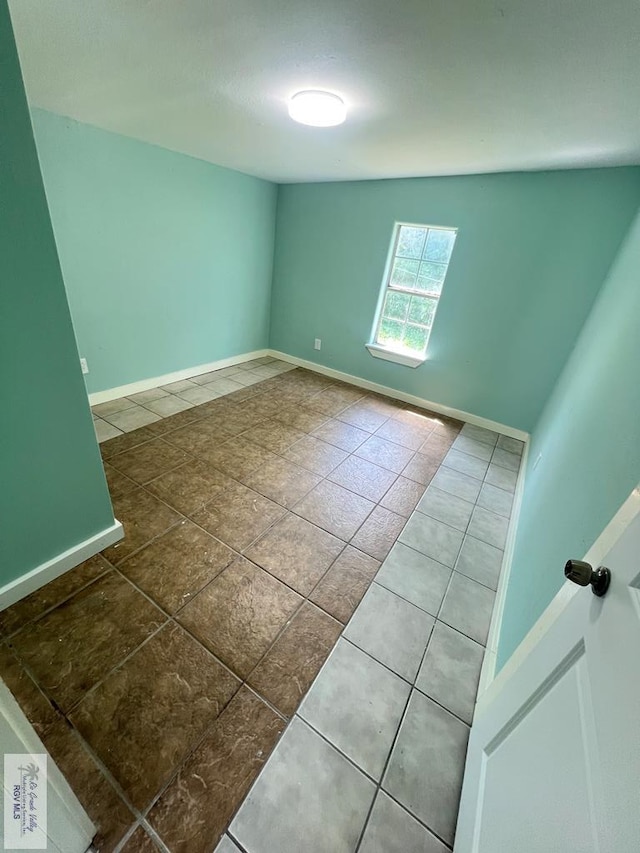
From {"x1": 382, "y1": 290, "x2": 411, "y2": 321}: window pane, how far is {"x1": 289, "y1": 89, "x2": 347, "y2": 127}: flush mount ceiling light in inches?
79.0

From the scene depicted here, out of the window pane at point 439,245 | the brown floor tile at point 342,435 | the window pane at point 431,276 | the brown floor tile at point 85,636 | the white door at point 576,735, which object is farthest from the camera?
the window pane at point 431,276

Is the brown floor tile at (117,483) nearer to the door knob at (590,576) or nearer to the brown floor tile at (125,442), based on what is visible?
the brown floor tile at (125,442)

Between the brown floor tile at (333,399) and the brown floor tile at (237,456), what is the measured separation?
963mm

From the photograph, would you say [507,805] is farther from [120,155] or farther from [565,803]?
[120,155]

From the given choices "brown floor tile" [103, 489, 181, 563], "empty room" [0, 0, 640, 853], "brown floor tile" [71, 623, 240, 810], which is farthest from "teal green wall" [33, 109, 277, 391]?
"brown floor tile" [71, 623, 240, 810]

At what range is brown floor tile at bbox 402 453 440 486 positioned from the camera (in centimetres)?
251

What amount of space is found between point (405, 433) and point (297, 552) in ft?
5.86

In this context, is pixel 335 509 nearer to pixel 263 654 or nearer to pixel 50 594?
pixel 263 654

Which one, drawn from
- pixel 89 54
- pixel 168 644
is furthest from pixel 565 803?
pixel 89 54

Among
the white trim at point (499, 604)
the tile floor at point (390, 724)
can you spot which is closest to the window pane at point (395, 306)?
the white trim at point (499, 604)

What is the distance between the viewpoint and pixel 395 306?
142 inches

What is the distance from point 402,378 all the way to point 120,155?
314 cm

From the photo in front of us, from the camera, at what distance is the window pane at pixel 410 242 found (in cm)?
328

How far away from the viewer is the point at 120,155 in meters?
2.47
